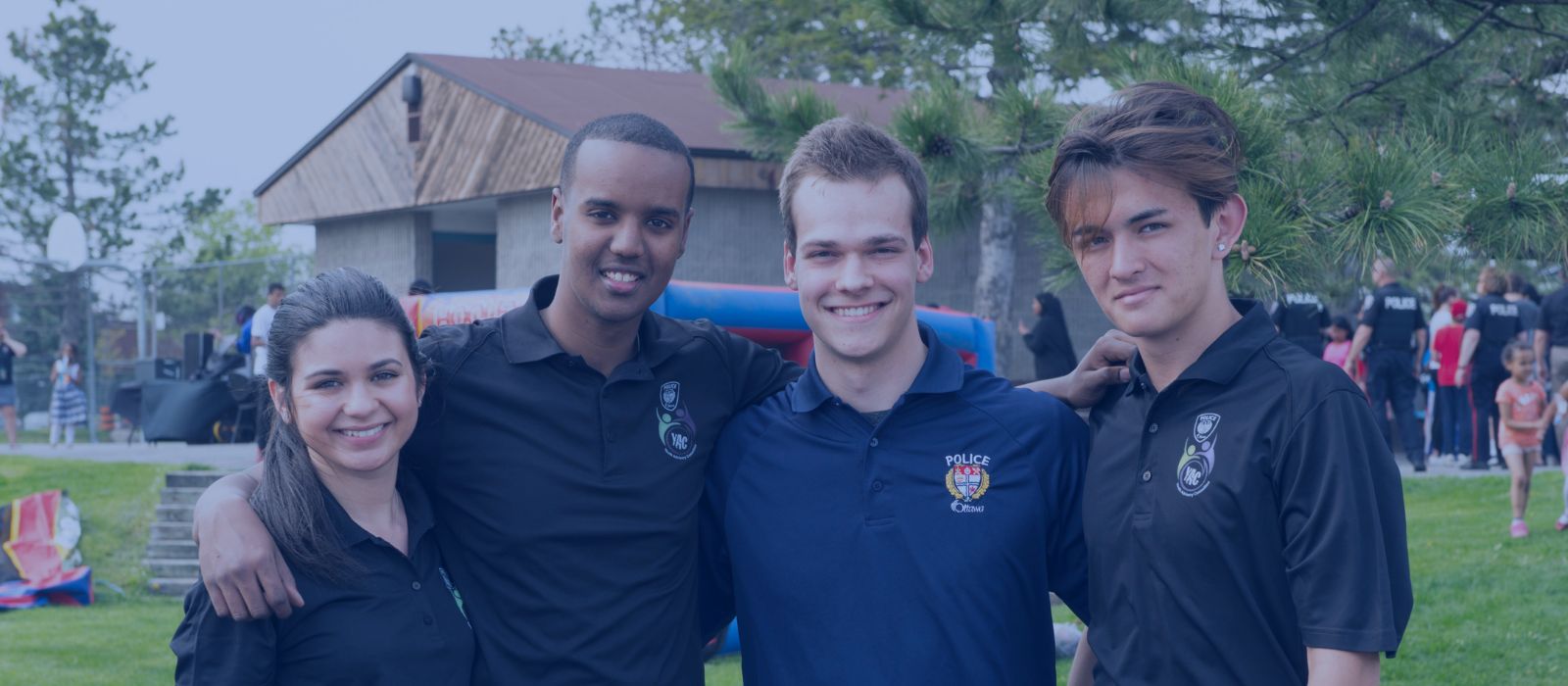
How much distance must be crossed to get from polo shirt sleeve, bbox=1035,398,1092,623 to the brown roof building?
13644 mm

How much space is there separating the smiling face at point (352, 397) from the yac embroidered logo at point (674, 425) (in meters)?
0.55

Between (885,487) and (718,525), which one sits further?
(718,525)

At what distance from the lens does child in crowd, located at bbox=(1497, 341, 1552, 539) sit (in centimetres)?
962

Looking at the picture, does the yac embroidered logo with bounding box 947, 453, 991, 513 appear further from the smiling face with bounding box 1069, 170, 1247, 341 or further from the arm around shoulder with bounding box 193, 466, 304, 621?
the arm around shoulder with bounding box 193, 466, 304, 621

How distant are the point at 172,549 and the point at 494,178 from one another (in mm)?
7671

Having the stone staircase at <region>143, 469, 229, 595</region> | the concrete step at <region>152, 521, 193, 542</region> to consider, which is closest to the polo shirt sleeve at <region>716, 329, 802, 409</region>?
the stone staircase at <region>143, 469, 229, 595</region>

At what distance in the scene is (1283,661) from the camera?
97.3 inches

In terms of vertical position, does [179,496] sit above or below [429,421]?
A: below

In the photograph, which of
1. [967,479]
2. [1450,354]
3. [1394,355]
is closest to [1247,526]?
[967,479]

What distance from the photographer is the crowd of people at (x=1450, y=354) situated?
12.1m

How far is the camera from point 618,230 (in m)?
3.24

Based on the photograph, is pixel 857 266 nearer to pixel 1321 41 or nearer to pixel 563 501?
pixel 563 501

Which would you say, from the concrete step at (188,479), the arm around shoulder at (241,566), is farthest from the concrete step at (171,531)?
the arm around shoulder at (241,566)

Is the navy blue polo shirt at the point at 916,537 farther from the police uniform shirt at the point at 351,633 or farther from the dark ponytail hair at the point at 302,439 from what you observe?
the dark ponytail hair at the point at 302,439
